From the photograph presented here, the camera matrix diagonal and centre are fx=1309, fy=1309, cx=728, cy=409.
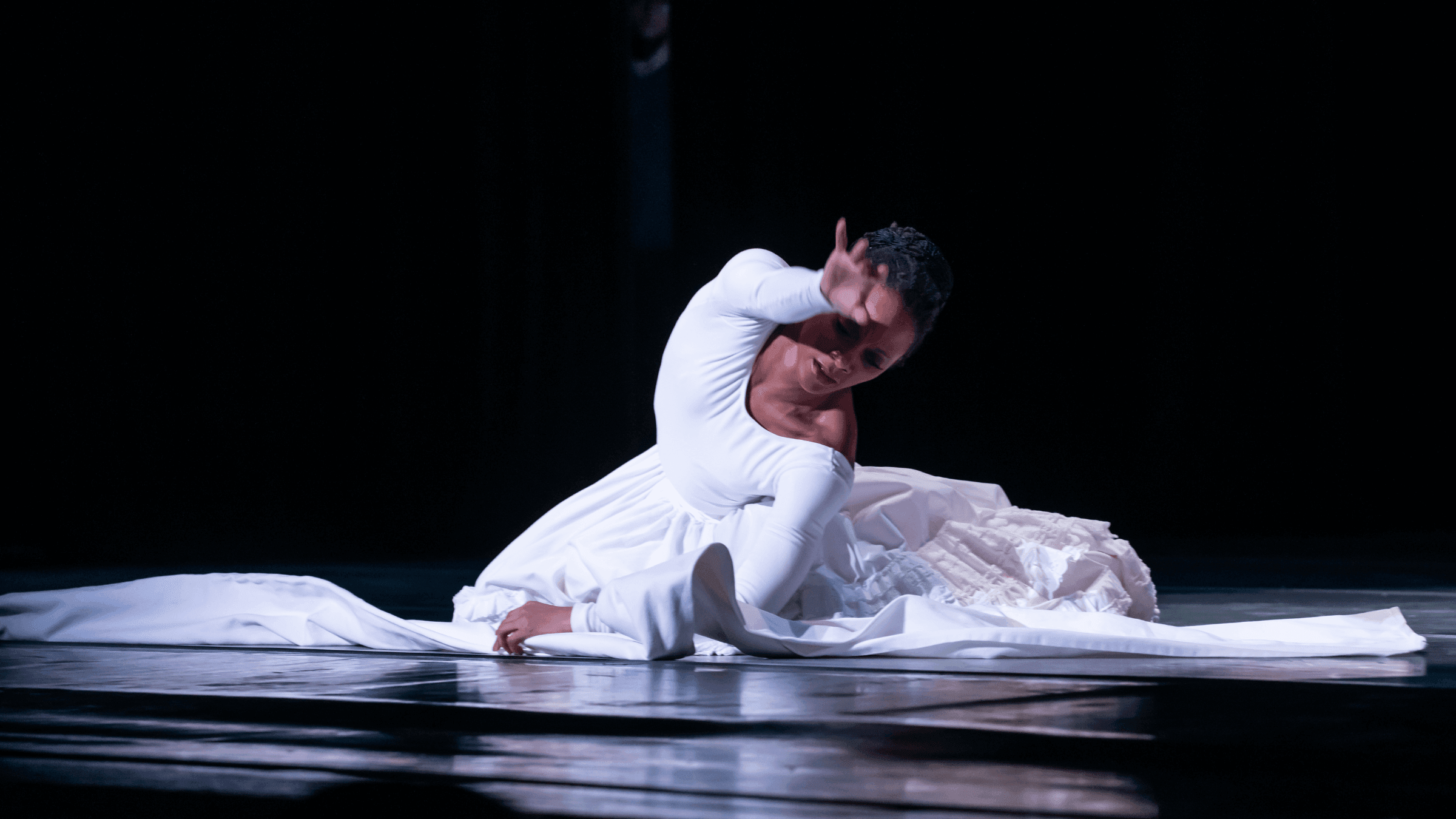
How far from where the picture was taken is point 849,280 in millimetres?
1590

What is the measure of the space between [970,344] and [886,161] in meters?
0.69

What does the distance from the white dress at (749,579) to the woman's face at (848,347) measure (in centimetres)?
8

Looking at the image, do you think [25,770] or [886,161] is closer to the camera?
[25,770]

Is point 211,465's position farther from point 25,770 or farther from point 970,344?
point 25,770

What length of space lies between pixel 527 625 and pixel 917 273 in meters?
0.73

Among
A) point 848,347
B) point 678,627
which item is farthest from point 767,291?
point 678,627

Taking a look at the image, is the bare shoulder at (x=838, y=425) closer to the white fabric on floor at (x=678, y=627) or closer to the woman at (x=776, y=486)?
the woman at (x=776, y=486)

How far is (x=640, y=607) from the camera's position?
1652 millimetres

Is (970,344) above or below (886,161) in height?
below

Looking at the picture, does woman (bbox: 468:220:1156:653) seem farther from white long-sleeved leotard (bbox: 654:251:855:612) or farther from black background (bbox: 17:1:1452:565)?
black background (bbox: 17:1:1452:565)

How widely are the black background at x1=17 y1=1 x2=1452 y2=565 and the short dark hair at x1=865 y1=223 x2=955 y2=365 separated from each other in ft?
8.50

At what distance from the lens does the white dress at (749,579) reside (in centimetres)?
169

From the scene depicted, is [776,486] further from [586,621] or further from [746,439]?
[586,621]

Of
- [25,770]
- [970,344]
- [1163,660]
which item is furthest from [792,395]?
[970,344]
